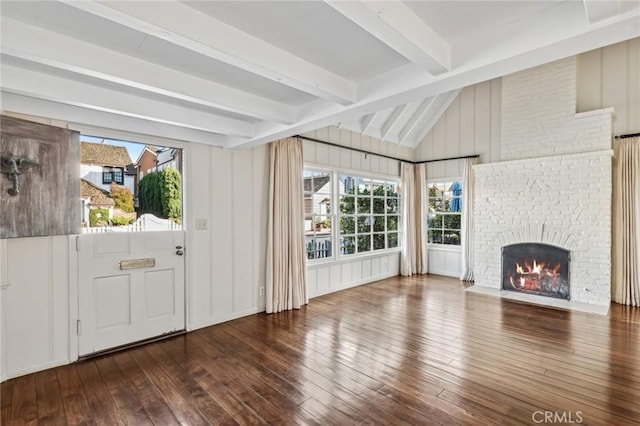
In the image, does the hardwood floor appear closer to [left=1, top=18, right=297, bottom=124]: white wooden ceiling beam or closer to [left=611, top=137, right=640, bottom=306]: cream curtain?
[left=611, top=137, right=640, bottom=306]: cream curtain

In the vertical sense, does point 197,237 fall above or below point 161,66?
below

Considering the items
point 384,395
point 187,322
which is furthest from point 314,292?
point 384,395

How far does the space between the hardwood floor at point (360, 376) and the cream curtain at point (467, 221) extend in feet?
7.04

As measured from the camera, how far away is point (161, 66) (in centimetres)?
237

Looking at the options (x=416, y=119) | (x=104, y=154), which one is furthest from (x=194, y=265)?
(x=416, y=119)

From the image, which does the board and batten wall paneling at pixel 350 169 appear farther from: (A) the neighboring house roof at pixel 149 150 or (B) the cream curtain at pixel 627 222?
(B) the cream curtain at pixel 627 222

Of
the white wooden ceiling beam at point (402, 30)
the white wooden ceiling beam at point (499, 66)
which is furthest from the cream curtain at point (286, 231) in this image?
the white wooden ceiling beam at point (402, 30)

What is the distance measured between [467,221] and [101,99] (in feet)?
20.3

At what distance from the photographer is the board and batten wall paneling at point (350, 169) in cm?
516

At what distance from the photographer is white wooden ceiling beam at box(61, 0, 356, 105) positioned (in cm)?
153

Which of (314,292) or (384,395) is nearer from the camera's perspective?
(384,395)

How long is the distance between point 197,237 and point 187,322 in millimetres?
1041

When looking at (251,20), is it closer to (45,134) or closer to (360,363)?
(45,134)

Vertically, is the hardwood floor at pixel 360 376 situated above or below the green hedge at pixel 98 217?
below
